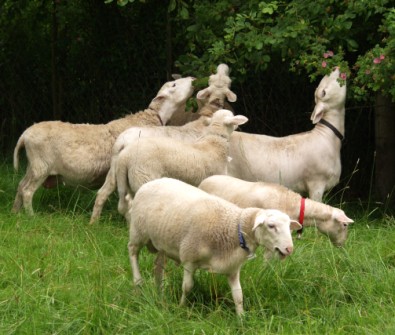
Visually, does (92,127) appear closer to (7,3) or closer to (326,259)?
(326,259)

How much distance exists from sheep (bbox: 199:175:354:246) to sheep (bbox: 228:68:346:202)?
139cm

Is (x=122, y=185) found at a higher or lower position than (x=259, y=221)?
lower

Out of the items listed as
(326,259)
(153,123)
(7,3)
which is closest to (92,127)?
(153,123)

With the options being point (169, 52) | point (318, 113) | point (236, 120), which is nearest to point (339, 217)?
point (236, 120)

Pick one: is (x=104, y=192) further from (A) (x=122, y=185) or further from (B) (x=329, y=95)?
(B) (x=329, y=95)

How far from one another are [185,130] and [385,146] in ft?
7.23

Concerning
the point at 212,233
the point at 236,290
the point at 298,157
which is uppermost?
the point at 212,233

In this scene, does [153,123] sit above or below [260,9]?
below

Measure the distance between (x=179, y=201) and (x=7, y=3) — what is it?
717 cm

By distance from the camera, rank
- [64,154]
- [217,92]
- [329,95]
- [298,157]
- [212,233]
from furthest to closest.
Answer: [217,92] < [329,95] < [298,157] < [64,154] < [212,233]

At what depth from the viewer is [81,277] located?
5.18m

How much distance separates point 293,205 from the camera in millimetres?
6172

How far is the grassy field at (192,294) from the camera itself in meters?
4.40

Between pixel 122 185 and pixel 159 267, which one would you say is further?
pixel 122 185
